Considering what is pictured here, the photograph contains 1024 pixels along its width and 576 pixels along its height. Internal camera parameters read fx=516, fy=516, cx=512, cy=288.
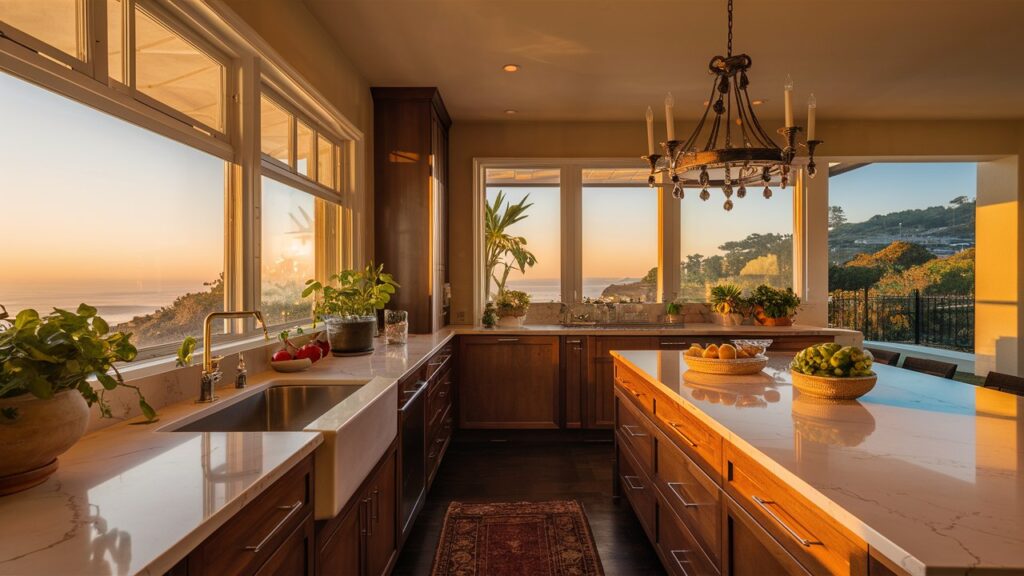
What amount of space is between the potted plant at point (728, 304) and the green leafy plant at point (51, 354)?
465cm

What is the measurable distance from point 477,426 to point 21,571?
3685 mm

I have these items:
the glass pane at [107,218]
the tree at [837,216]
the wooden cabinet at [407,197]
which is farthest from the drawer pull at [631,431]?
the tree at [837,216]

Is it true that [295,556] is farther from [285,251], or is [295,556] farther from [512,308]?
[512,308]

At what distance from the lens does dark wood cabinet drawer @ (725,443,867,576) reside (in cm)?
94

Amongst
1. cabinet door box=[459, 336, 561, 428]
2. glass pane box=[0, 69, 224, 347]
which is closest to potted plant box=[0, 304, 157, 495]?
glass pane box=[0, 69, 224, 347]

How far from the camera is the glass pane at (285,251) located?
2.61 m

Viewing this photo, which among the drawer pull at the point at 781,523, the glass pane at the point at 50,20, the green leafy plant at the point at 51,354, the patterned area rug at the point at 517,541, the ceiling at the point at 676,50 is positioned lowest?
the patterned area rug at the point at 517,541

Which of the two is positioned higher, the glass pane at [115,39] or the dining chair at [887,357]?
the glass pane at [115,39]

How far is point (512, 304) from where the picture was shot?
4586 mm

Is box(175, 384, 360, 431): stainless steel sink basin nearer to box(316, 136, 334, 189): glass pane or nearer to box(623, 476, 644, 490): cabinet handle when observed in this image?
box(623, 476, 644, 490): cabinet handle

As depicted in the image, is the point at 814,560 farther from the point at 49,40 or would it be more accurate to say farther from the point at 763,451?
the point at 49,40

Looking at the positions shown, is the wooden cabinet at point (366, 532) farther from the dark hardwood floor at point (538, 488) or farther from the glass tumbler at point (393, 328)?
the glass tumbler at point (393, 328)

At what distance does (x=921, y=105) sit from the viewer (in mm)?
4414

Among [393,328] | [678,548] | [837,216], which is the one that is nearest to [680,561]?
[678,548]
